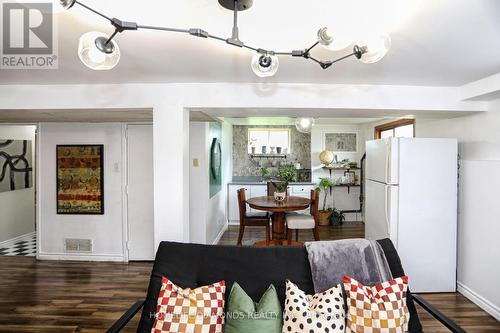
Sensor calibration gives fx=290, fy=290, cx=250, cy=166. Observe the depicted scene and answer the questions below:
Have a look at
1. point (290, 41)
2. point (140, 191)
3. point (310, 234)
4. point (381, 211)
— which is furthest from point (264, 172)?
point (290, 41)

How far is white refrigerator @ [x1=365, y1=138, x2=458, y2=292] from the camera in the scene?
3.05 meters

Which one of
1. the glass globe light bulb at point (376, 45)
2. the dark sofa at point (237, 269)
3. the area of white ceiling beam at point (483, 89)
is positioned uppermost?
the area of white ceiling beam at point (483, 89)

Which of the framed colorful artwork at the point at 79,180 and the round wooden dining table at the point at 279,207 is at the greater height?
the framed colorful artwork at the point at 79,180

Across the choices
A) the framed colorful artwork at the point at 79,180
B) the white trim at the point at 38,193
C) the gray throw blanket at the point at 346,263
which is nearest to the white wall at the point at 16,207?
the white trim at the point at 38,193

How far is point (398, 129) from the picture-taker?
5.02 meters

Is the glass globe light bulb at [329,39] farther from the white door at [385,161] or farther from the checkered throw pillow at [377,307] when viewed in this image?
the white door at [385,161]

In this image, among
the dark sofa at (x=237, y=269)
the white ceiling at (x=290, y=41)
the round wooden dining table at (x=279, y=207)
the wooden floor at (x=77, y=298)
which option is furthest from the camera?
the round wooden dining table at (x=279, y=207)

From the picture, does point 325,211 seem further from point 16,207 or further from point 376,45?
point 16,207

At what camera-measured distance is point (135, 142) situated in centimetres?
407

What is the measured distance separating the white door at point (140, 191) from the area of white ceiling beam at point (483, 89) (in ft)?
12.0

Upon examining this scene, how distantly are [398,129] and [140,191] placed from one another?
4.34 m

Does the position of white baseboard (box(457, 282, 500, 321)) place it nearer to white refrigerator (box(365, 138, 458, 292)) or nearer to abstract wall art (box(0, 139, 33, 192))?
white refrigerator (box(365, 138, 458, 292))

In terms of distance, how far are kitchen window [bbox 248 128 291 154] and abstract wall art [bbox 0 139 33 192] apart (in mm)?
4211

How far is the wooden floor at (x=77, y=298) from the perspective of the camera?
256cm
